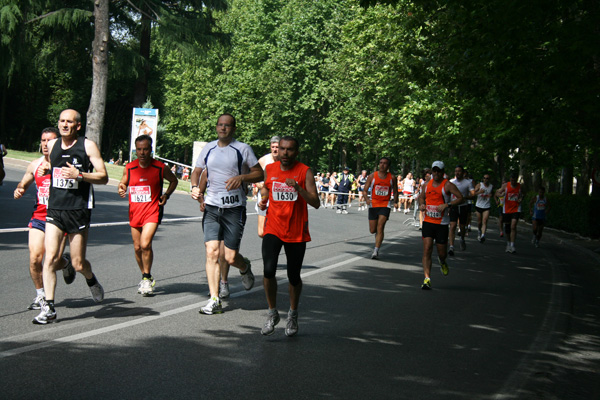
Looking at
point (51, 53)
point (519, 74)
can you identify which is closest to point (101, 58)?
point (51, 53)

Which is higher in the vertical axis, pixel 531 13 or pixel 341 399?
pixel 531 13

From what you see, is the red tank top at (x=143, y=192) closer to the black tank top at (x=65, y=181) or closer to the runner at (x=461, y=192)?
the black tank top at (x=65, y=181)

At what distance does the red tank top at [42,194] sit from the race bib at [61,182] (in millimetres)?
415

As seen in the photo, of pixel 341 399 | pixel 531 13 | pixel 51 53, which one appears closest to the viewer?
pixel 341 399

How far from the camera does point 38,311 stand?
7.19 m

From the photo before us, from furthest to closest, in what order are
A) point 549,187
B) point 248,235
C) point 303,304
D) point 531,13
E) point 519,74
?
point 549,187
point 248,235
point 519,74
point 531,13
point 303,304

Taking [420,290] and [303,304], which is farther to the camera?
[420,290]

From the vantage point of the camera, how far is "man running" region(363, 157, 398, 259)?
1438cm

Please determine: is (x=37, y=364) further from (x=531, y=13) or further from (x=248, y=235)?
(x=248, y=235)

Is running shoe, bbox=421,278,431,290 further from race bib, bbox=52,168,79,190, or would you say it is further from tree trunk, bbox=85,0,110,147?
tree trunk, bbox=85,0,110,147

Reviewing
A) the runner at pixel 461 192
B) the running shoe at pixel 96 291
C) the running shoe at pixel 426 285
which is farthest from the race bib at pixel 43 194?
the runner at pixel 461 192

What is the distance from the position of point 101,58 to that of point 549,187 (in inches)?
1179

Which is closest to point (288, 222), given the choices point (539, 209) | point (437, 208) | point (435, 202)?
point (437, 208)

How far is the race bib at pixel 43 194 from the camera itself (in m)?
7.35
